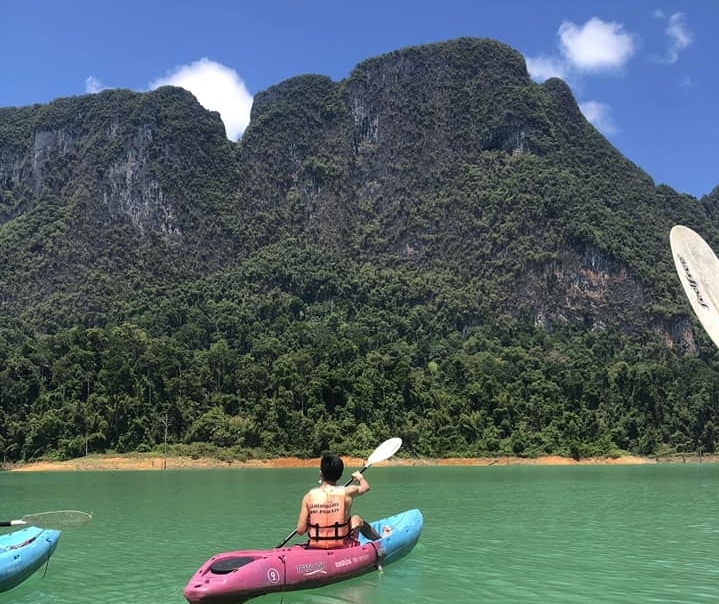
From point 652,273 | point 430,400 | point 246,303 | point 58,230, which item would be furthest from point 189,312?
point 652,273

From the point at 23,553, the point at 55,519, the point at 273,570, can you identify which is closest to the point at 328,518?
the point at 273,570

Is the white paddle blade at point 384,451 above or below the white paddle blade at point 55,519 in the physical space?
above

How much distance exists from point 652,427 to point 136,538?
57428 millimetres

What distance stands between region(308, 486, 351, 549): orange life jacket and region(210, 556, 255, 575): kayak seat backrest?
3.52ft

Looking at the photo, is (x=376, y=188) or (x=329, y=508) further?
(x=376, y=188)

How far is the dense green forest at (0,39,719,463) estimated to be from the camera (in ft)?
195

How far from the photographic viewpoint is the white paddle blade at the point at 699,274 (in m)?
11.0

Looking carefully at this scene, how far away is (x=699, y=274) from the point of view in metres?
11.6

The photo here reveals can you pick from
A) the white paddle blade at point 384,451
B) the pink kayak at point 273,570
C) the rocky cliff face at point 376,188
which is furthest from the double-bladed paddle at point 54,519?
the rocky cliff face at point 376,188

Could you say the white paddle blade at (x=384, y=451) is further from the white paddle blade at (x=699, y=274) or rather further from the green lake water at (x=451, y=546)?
the white paddle blade at (x=699, y=274)

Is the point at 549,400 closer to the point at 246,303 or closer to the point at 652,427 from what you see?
the point at 652,427

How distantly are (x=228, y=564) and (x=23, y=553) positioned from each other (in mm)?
3380

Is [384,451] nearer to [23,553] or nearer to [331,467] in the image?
[331,467]

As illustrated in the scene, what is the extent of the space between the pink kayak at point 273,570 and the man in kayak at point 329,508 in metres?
0.17
